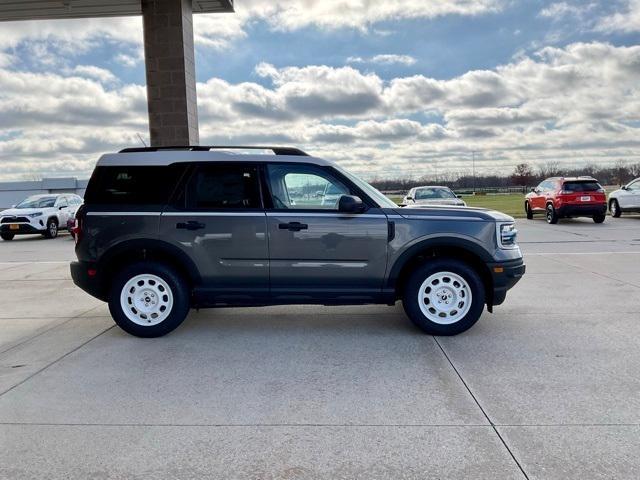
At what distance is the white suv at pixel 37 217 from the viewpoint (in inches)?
738

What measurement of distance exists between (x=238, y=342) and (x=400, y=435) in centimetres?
256

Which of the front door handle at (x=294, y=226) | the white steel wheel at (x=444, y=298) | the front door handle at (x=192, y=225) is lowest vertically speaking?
the white steel wheel at (x=444, y=298)

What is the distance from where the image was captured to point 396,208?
18.3 ft

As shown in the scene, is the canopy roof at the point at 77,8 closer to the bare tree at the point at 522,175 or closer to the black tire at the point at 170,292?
the black tire at the point at 170,292

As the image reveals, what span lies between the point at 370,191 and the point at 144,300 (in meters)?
2.74

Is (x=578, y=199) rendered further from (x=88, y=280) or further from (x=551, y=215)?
(x=88, y=280)

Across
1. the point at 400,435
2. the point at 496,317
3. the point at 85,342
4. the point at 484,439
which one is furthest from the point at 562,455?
the point at 85,342

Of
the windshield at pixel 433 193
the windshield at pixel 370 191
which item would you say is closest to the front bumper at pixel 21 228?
the windshield at pixel 433 193

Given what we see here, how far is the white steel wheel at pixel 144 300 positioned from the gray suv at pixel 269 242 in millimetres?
11

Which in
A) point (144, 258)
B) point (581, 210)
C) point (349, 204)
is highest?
point (349, 204)

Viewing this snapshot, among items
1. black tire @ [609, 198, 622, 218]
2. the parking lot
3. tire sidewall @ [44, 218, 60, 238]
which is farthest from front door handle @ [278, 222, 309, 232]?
black tire @ [609, 198, 622, 218]

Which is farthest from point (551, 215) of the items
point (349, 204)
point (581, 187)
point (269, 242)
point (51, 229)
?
point (51, 229)

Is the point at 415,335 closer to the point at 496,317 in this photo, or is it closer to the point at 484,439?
the point at 496,317

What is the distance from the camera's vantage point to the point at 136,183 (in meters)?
5.68
